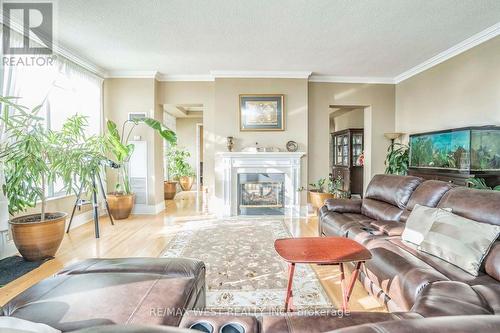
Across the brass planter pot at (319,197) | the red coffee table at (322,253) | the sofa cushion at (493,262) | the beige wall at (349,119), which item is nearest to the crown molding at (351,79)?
the beige wall at (349,119)

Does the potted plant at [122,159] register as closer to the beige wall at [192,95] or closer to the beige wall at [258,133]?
the beige wall at [192,95]

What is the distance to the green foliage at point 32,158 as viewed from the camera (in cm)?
256

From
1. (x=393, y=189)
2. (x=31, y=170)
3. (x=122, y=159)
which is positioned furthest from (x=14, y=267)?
(x=393, y=189)

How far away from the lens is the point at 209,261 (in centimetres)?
270

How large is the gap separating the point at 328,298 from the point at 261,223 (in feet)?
7.29

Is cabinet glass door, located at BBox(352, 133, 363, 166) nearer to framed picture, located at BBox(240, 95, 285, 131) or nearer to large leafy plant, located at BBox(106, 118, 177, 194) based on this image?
framed picture, located at BBox(240, 95, 285, 131)

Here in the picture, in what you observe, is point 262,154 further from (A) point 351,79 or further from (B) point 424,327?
(B) point 424,327

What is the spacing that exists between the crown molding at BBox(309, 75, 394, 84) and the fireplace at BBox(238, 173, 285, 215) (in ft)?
6.98

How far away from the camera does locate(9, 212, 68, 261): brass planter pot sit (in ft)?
8.63

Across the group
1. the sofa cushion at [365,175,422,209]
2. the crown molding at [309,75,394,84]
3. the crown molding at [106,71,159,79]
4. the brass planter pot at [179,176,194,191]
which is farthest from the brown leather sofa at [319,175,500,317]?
the brass planter pot at [179,176,194,191]

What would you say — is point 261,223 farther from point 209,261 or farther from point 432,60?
point 432,60

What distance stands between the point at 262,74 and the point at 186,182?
446 cm

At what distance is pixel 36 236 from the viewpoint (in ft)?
8.75

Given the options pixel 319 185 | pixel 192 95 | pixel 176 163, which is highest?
pixel 192 95
